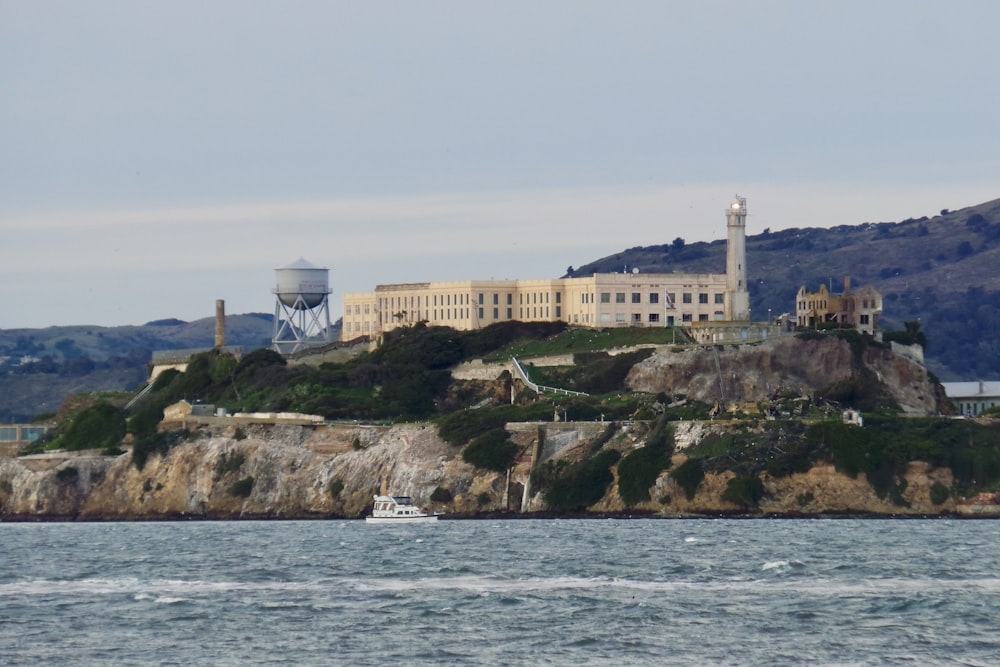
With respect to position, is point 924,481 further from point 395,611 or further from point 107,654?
point 107,654

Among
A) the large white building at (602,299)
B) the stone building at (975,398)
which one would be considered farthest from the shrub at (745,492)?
the stone building at (975,398)

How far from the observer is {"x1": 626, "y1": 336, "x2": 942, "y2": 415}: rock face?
518ft

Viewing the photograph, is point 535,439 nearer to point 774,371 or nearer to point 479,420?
point 479,420

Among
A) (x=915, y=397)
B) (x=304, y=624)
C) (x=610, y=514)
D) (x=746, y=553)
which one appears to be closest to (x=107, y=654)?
(x=304, y=624)

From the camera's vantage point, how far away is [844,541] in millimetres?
104625

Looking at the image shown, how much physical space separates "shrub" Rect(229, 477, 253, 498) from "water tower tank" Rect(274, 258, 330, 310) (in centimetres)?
4415

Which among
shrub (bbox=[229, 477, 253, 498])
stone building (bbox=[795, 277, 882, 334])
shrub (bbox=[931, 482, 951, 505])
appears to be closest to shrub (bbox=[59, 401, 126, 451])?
shrub (bbox=[229, 477, 253, 498])

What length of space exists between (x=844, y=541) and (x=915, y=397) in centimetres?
5735

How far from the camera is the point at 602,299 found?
→ 181250mm

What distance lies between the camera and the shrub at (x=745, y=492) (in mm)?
136125

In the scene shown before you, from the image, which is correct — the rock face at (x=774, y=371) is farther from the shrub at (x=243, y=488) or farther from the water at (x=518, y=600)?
the water at (x=518, y=600)

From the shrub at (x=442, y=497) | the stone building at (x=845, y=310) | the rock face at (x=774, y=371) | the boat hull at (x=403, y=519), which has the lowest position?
the boat hull at (x=403, y=519)

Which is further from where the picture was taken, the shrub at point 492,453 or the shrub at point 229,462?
the shrub at point 229,462

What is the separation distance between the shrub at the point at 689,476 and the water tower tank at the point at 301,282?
214 feet
